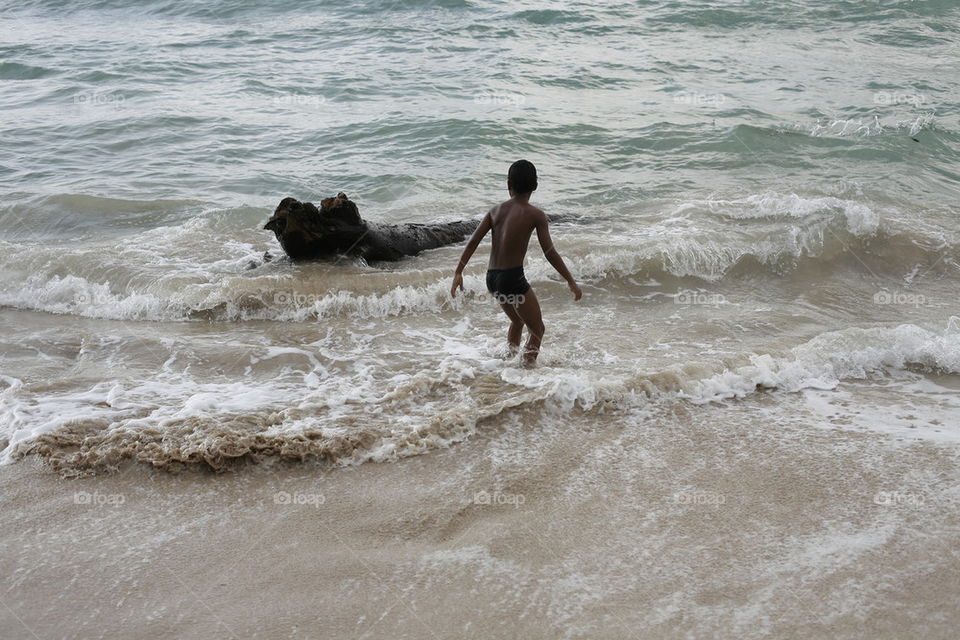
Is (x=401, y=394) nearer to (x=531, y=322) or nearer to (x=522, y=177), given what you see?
(x=531, y=322)

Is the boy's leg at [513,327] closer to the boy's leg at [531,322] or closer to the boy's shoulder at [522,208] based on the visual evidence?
the boy's leg at [531,322]

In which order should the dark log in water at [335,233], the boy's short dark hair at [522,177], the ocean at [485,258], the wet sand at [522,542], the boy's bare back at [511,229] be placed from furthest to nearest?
the dark log in water at [335,233]
the boy's bare back at [511,229]
the boy's short dark hair at [522,177]
the ocean at [485,258]
the wet sand at [522,542]

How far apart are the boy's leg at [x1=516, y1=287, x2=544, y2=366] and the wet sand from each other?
3.25 feet

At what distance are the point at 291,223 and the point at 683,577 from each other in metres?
4.99

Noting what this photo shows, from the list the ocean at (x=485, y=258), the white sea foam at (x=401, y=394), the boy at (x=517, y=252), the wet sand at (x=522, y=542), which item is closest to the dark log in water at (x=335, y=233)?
the ocean at (x=485, y=258)

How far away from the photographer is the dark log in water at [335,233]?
706 centimetres

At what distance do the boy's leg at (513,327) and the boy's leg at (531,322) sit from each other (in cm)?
4

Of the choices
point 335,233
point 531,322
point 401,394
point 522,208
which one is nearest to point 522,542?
point 401,394

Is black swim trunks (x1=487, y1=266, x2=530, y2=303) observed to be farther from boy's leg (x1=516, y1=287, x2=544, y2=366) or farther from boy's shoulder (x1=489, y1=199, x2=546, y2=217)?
boy's shoulder (x1=489, y1=199, x2=546, y2=217)

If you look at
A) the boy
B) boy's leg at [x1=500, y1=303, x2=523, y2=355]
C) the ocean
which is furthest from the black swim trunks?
the ocean

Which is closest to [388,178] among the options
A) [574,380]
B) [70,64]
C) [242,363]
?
[242,363]

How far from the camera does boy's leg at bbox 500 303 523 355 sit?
535cm

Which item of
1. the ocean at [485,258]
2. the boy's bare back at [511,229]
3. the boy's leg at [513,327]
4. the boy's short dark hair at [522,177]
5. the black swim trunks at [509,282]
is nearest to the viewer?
the ocean at [485,258]

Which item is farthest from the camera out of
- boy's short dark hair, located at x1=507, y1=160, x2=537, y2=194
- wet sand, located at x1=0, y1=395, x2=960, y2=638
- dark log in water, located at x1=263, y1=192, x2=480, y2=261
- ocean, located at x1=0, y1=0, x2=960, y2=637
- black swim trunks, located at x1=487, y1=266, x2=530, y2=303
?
dark log in water, located at x1=263, y1=192, x2=480, y2=261
